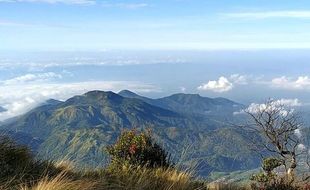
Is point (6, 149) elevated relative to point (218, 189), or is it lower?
elevated

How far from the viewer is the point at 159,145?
15.8 metres

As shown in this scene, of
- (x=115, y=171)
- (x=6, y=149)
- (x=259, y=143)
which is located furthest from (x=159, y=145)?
(x=259, y=143)

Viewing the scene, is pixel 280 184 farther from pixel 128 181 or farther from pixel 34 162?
pixel 34 162

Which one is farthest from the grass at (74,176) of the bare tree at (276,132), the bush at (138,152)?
the bare tree at (276,132)

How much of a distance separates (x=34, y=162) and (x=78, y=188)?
2.85m

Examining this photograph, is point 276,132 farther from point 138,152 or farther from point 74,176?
point 74,176

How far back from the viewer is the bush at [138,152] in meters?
14.6

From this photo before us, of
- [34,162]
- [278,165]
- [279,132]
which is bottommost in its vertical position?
[278,165]

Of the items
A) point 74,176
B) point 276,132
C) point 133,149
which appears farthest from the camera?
point 276,132

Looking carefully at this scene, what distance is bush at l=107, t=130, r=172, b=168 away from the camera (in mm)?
14594

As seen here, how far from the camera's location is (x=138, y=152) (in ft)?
48.8

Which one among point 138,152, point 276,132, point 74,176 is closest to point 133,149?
point 138,152

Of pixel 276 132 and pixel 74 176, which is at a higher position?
pixel 74 176

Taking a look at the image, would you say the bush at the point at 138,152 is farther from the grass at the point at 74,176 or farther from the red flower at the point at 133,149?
the grass at the point at 74,176
